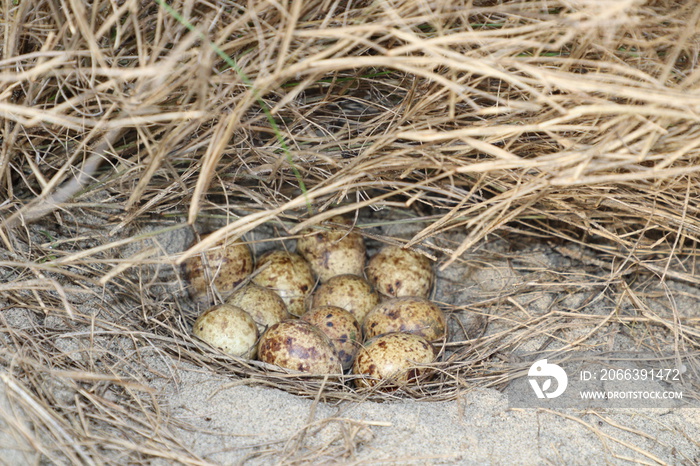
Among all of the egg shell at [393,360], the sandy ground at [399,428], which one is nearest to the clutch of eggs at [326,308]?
the egg shell at [393,360]

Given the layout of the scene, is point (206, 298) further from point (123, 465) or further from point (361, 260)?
point (123, 465)

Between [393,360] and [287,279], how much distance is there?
601 millimetres

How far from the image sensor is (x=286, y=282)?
236 centimetres

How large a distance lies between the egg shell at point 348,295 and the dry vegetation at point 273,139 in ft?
1.25

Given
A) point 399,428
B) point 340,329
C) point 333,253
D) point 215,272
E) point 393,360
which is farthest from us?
point 333,253

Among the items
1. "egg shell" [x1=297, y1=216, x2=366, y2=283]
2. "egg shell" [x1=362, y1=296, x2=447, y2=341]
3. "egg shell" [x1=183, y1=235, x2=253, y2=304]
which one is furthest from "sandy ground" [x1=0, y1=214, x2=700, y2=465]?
"egg shell" [x1=297, y1=216, x2=366, y2=283]

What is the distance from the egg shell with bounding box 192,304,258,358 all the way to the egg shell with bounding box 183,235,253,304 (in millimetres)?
172

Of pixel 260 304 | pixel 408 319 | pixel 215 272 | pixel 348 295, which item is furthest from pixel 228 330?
pixel 408 319

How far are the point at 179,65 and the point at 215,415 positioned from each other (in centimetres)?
96

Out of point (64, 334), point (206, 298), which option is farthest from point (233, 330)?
point (64, 334)

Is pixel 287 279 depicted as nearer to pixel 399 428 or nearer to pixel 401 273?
pixel 401 273

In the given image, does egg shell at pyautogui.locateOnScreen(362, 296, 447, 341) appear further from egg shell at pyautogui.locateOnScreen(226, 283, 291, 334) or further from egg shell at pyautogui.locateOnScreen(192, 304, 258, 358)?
egg shell at pyautogui.locateOnScreen(192, 304, 258, 358)

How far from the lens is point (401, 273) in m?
2.38

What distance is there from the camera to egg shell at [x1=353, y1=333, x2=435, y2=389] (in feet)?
6.39
